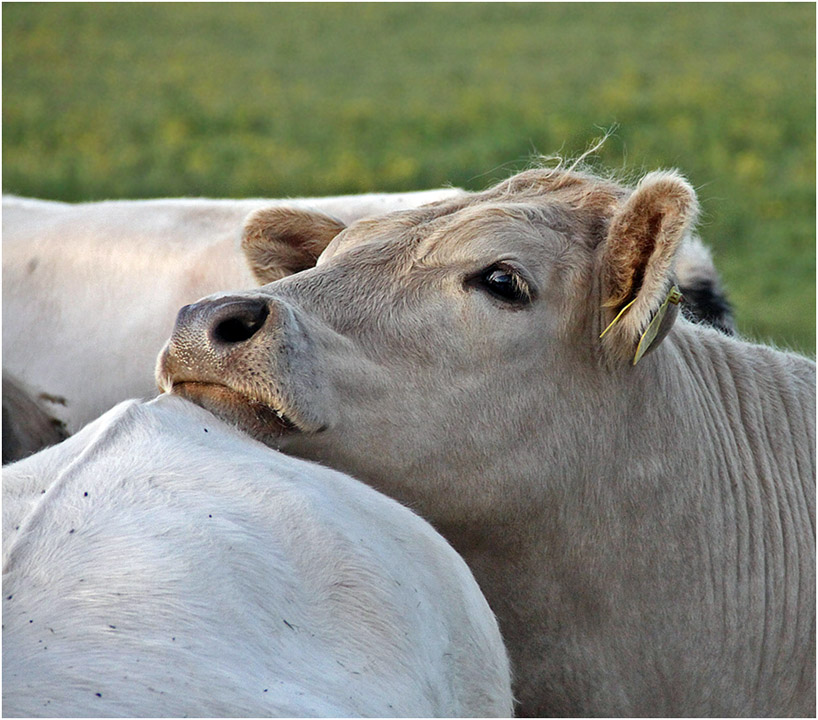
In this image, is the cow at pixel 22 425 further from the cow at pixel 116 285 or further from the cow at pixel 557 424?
the cow at pixel 557 424

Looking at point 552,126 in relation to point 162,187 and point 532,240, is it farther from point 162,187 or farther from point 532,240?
point 532,240

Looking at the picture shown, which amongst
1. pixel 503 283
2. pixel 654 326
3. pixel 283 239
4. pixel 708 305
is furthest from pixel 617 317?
pixel 708 305

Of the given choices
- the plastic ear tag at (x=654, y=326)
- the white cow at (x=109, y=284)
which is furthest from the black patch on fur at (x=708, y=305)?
the plastic ear tag at (x=654, y=326)

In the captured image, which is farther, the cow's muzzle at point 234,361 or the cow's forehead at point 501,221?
the cow's forehead at point 501,221

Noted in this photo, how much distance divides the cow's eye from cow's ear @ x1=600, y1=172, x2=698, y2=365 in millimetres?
269

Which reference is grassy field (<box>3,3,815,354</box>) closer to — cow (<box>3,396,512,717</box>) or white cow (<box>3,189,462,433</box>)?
white cow (<box>3,189,462,433</box>)

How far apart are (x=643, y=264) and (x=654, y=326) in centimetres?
18

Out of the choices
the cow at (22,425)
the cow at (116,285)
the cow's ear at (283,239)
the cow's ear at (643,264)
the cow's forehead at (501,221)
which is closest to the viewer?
the cow's ear at (643,264)

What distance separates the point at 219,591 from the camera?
2.18 m

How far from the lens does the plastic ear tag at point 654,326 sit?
3125mm

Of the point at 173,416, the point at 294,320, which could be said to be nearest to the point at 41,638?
the point at 173,416

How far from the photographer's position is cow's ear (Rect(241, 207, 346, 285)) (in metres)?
3.82

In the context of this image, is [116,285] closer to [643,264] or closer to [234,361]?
[234,361]

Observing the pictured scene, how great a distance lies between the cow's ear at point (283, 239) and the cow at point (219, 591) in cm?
124
